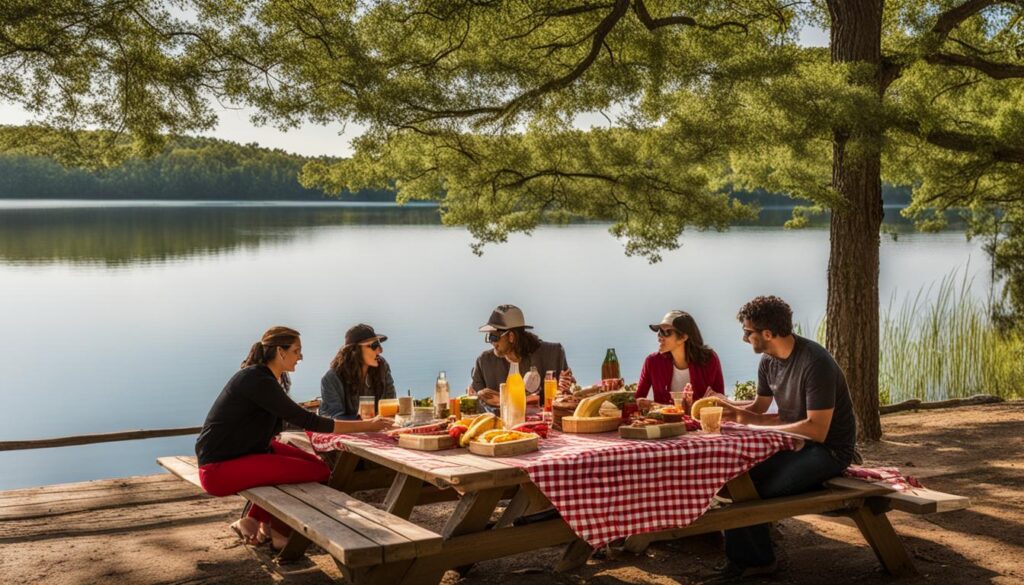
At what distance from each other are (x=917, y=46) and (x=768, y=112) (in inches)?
49.2

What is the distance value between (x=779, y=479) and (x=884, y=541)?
1.99 ft

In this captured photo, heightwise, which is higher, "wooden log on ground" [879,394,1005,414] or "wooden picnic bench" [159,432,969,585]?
"wooden picnic bench" [159,432,969,585]

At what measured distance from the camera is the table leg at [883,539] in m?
4.67

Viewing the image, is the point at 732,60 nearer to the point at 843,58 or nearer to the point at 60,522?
the point at 843,58

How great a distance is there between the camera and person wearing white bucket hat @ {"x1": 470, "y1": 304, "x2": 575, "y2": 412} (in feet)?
19.0

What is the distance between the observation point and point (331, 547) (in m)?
3.63

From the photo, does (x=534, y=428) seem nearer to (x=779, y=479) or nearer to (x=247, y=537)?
(x=779, y=479)

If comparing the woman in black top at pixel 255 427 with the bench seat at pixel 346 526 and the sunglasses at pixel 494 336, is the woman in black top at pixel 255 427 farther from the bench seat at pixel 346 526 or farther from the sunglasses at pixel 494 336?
the sunglasses at pixel 494 336

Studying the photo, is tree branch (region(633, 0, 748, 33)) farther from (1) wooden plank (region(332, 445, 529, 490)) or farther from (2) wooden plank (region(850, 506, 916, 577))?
(1) wooden plank (region(332, 445, 529, 490))

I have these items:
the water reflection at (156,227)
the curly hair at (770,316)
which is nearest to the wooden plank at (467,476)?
the curly hair at (770,316)

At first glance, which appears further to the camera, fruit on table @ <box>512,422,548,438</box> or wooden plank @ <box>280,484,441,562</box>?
fruit on table @ <box>512,422,548,438</box>

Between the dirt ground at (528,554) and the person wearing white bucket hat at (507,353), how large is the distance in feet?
2.91

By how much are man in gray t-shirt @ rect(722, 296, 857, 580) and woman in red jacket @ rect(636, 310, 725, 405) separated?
88 centimetres

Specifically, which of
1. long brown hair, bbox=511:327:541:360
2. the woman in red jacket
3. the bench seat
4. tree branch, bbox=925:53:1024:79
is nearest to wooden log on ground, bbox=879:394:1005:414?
tree branch, bbox=925:53:1024:79
